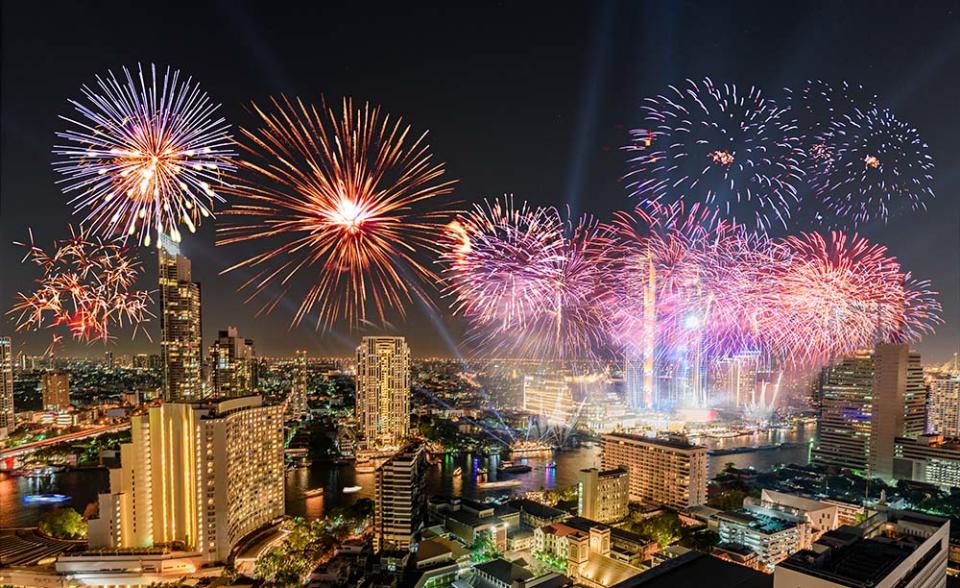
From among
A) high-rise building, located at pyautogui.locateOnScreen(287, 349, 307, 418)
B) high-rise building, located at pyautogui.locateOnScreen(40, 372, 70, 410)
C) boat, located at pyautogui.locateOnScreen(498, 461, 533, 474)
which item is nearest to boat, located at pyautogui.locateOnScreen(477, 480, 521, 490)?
boat, located at pyautogui.locateOnScreen(498, 461, 533, 474)

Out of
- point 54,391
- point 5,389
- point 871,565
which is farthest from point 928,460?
point 54,391

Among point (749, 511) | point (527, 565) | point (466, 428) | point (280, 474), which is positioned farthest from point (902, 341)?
point (280, 474)

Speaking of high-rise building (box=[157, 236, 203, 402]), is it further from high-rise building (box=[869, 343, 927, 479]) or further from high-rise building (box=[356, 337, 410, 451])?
high-rise building (box=[869, 343, 927, 479])

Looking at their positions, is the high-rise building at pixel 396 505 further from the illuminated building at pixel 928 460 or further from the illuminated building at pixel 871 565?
the illuminated building at pixel 928 460

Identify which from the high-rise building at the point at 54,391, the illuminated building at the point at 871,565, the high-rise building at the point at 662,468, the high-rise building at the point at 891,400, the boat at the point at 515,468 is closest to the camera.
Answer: the illuminated building at the point at 871,565

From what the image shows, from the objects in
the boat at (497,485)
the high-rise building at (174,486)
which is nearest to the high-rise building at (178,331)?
the high-rise building at (174,486)

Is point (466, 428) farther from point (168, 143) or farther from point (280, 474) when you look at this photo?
point (168, 143)
